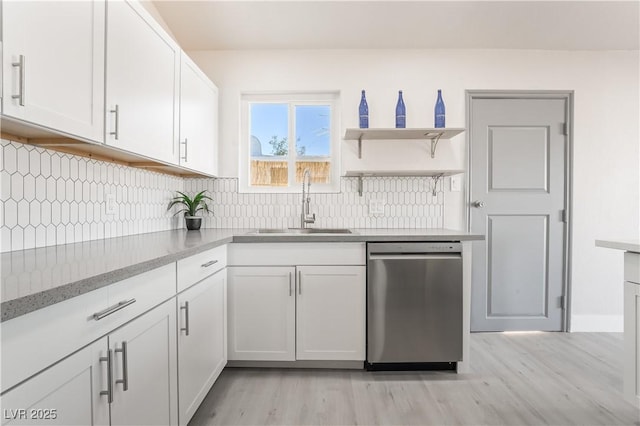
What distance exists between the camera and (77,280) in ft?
2.76

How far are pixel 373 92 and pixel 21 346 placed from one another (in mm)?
2745

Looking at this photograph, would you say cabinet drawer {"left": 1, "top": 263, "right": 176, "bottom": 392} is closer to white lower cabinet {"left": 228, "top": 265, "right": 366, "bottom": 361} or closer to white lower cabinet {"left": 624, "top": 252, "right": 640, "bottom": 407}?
white lower cabinet {"left": 228, "top": 265, "right": 366, "bottom": 361}

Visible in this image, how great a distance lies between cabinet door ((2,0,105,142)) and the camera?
1.00 meters

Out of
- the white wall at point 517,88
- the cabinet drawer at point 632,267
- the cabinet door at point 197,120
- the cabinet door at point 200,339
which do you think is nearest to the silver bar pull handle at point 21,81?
the cabinet door at point 200,339

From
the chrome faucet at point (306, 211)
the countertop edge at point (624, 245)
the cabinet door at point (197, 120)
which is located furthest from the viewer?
the chrome faucet at point (306, 211)

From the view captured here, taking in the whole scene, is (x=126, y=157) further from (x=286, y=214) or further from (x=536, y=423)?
(x=536, y=423)

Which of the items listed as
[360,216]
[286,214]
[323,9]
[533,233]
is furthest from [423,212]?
[323,9]

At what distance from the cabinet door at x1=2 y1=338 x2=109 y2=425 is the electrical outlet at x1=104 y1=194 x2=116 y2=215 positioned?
43.0 inches

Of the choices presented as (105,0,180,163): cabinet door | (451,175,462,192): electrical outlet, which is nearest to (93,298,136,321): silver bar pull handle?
(105,0,180,163): cabinet door

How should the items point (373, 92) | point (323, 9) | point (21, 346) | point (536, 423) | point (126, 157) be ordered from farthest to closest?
point (373, 92) < point (323, 9) < point (126, 157) < point (536, 423) < point (21, 346)

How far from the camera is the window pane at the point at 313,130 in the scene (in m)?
2.98

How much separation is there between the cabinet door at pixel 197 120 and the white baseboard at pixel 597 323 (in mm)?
3389

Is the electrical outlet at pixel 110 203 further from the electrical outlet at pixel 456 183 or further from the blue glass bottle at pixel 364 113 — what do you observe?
the electrical outlet at pixel 456 183

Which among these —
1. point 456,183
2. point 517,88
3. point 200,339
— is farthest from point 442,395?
point 517,88
